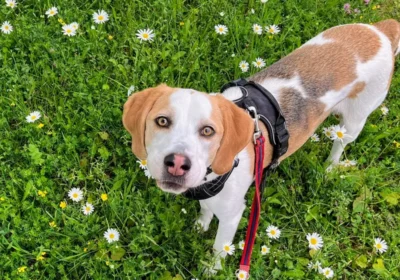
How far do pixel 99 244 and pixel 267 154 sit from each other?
1.56 metres

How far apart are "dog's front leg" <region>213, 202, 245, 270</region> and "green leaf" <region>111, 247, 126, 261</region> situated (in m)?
0.78

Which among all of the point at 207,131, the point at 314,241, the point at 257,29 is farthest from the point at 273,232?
the point at 257,29

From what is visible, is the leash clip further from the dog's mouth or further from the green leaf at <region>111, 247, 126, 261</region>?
the green leaf at <region>111, 247, 126, 261</region>

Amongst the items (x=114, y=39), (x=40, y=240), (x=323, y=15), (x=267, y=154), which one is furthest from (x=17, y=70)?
(x=323, y=15)

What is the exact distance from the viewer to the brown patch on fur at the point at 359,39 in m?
3.98

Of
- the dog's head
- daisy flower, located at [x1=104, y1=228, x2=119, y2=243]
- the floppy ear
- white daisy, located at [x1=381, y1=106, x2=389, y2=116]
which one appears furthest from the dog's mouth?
white daisy, located at [x1=381, y1=106, x2=389, y2=116]

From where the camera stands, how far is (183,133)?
2.85 metres

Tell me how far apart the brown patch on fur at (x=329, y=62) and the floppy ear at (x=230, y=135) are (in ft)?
3.19

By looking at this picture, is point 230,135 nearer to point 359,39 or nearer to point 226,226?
point 226,226

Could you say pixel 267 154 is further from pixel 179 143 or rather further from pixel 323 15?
pixel 323 15

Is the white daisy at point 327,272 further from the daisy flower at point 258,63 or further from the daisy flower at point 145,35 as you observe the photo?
the daisy flower at point 145,35

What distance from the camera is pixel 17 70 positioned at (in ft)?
15.7

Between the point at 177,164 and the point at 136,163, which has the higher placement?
the point at 177,164

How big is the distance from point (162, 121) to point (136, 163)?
1.59 m
